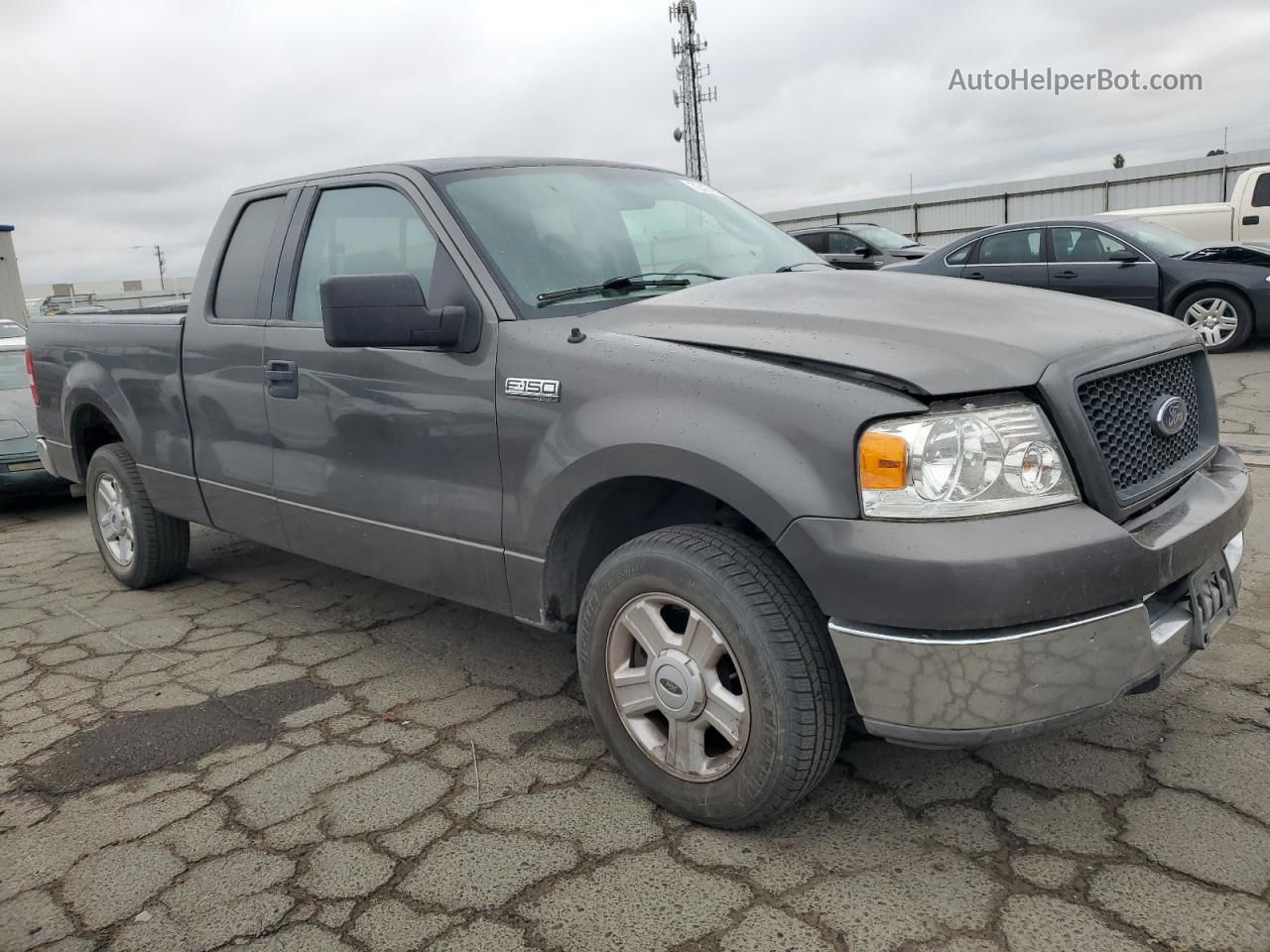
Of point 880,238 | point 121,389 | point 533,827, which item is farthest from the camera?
point 880,238

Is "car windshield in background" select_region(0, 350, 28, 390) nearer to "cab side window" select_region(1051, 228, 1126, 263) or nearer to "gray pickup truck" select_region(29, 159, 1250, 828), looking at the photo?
"gray pickup truck" select_region(29, 159, 1250, 828)

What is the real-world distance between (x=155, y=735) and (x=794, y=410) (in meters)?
2.38

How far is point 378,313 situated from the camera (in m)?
2.86

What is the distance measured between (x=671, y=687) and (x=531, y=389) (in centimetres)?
88

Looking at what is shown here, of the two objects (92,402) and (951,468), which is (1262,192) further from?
(92,402)

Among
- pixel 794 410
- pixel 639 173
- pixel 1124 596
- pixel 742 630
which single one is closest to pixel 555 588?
pixel 742 630

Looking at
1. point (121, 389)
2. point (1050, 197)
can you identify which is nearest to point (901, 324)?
point (121, 389)

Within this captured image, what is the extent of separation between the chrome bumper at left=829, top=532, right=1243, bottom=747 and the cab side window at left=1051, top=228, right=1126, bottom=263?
8.93m

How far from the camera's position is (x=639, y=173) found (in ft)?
12.7

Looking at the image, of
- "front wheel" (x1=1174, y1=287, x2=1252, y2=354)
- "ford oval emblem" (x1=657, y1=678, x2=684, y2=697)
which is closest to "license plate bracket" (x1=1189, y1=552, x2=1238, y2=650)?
"ford oval emblem" (x1=657, y1=678, x2=684, y2=697)

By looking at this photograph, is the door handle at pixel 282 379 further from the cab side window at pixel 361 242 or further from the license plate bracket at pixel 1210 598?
the license plate bracket at pixel 1210 598

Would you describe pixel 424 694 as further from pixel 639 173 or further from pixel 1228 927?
pixel 1228 927

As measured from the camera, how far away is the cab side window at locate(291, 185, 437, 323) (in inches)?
130

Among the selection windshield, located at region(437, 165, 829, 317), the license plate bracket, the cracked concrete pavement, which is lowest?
the cracked concrete pavement
